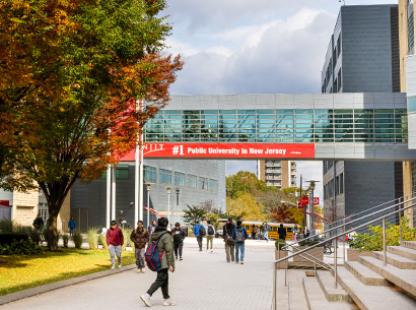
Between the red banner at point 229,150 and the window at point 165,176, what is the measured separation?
83.5 feet

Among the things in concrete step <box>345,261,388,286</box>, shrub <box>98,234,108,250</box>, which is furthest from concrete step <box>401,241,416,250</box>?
shrub <box>98,234,108,250</box>

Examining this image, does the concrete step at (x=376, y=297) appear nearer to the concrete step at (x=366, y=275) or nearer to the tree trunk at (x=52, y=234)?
the concrete step at (x=366, y=275)

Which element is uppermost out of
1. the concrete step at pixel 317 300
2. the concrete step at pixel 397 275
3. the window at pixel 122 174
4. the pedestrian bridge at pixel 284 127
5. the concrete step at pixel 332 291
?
the pedestrian bridge at pixel 284 127

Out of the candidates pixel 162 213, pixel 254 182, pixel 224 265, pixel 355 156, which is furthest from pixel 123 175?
pixel 254 182

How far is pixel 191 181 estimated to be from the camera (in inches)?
3543

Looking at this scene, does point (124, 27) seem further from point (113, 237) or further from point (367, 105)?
point (367, 105)

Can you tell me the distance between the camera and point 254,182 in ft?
471

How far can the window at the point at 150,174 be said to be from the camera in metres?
73.8

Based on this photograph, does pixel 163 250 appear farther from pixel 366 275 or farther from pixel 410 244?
pixel 410 244

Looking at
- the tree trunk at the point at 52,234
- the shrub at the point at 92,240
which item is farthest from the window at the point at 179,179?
the tree trunk at the point at 52,234

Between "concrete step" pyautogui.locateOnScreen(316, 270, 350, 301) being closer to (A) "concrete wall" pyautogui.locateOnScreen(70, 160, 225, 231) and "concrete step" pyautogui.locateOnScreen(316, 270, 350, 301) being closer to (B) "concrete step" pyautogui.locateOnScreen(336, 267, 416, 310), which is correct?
(B) "concrete step" pyautogui.locateOnScreen(336, 267, 416, 310)

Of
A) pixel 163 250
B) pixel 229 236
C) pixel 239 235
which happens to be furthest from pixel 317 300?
pixel 229 236

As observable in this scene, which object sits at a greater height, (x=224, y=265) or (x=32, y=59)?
(x=32, y=59)

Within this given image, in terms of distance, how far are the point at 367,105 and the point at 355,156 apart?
424cm
